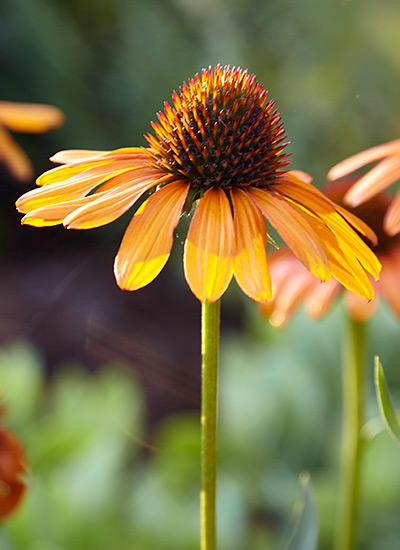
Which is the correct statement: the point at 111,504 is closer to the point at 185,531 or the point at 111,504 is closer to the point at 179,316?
the point at 185,531

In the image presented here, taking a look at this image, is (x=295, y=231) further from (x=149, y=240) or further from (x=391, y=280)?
(x=391, y=280)

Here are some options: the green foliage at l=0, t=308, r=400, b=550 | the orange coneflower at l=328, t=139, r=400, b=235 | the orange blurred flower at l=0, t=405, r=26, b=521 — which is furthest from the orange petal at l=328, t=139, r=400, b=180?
the green foliage at l=0, t=308, r=400, b=550

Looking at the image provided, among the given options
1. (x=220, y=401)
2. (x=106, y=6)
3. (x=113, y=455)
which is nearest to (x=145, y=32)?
(x=106, y=6)

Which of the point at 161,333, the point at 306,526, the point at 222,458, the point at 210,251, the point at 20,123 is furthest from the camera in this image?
the point at 161,333

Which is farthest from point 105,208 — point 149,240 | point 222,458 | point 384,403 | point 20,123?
point 222,458

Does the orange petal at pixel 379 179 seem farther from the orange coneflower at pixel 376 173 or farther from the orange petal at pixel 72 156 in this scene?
the orange petal at pixel 72 156

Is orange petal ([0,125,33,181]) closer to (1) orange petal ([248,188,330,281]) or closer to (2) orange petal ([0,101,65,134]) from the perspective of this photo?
(2) orange petal ([0,101,65,134])
